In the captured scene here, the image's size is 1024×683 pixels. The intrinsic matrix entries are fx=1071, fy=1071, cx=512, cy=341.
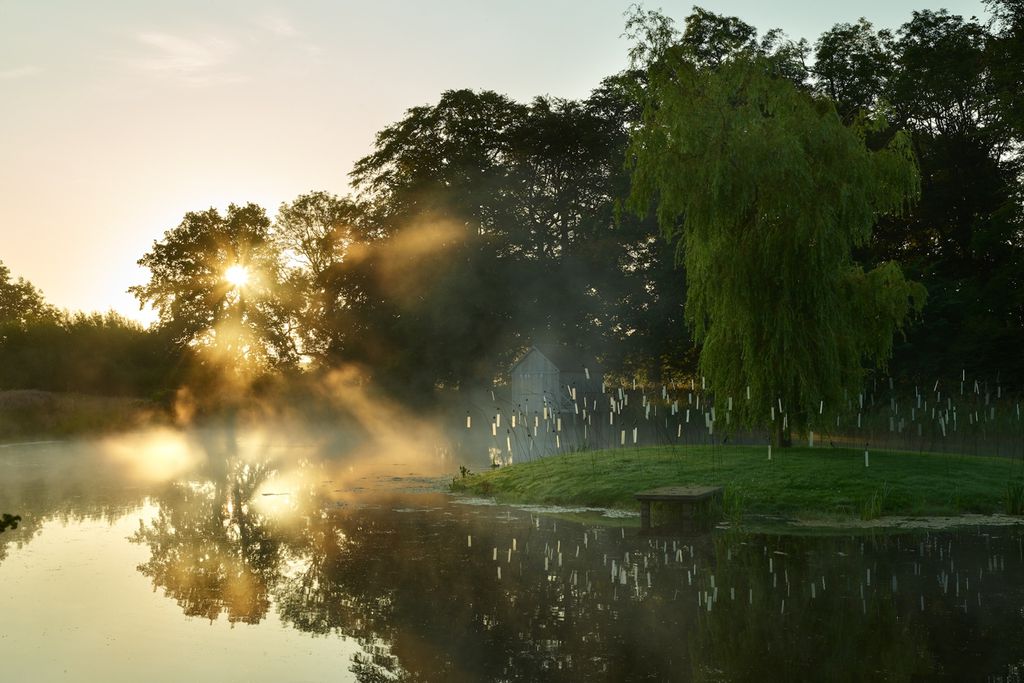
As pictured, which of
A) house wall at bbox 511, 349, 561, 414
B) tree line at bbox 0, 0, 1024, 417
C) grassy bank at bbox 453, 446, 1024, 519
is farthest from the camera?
house wall at bbox 511, 349, 561, 414

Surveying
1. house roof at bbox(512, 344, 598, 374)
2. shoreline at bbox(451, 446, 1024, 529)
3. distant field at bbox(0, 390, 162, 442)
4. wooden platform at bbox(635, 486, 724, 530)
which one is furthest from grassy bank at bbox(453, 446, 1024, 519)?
distant field at bbox(0, 390, 162, 442)

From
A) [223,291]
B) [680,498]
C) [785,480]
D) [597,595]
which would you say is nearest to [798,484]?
[785,480]

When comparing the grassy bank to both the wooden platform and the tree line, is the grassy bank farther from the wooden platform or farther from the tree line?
the tree line

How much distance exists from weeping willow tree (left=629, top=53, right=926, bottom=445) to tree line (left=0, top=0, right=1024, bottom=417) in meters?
18.0

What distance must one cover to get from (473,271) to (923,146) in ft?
69.2

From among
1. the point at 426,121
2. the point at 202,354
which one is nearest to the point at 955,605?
the point at 426,121

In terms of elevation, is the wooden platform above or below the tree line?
below

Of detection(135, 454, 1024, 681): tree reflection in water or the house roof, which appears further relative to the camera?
the house roof

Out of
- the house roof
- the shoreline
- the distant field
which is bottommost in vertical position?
the shoreline

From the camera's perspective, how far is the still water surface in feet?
29.4

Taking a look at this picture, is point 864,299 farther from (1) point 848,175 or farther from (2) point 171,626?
(2) point 171,626

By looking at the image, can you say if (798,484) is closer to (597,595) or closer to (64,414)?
(597,595)

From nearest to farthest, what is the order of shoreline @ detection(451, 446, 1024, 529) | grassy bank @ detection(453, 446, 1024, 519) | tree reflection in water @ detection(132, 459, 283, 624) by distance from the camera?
tree reflection in water @ detection(132, 459, 283, 624) → shoreline @ detection(451, 446, 1024, 529) → grassy bank @ detection(453, 446, 1024, 519)

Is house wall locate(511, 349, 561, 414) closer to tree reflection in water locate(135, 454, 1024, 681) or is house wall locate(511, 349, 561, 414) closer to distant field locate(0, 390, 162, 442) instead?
distant field locate(0, 390, 162, 442)
